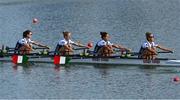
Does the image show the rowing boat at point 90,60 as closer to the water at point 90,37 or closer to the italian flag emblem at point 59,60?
the italian flag emblem at point 59,60

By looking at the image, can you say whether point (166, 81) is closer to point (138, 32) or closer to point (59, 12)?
point (138, 32)

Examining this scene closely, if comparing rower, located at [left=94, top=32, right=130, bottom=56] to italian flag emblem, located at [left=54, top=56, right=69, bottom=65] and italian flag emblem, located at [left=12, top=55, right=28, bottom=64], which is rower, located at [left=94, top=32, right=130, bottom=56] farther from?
italian flag emblem, located at [left=12, top=55, right=28, bottom=64]

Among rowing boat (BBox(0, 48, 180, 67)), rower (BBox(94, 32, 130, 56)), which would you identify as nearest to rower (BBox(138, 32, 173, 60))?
rowing boat (BBox(0, 48, 180, 67))

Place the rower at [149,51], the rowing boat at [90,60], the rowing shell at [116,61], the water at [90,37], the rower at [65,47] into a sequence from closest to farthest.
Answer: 1. the water at [90,37]
2. the rowing shell at [116,61]
3. the rowing boat at [90,60]
4. the rower at [149,51]
5. the rower at [65,47]

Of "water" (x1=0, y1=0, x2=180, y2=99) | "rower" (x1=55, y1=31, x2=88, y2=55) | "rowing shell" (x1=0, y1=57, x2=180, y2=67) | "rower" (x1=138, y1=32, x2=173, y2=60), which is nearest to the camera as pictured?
"water" (x1=0, y1=0, x2=180, y2=99)

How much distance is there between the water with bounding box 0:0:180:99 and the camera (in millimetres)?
26141

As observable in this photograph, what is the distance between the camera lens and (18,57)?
3288 centimetres

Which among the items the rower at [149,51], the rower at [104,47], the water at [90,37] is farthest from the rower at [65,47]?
the rower at [149,51]

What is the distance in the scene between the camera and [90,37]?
45.0 m

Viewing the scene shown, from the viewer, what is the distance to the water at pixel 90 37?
85.8 feet

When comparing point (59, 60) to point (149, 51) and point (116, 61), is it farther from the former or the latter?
point (149, 51)

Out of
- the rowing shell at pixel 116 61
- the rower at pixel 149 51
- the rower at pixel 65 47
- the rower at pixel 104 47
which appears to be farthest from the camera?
the rower at pixel 65 47

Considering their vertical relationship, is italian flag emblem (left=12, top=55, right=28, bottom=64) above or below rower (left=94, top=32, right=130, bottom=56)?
below

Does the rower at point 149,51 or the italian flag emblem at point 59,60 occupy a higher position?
the rower at point 149,51
